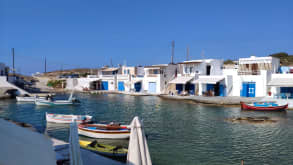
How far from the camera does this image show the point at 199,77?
38.9 m

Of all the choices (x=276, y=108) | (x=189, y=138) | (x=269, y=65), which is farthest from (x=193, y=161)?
(x=269, y=65)

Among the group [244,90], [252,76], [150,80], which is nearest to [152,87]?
[150,80]

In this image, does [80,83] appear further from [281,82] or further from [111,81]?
[281,82]

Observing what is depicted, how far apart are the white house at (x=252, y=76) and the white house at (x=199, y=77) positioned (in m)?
2.47

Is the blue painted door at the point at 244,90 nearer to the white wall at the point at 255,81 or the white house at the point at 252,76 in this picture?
the white house at the point at 252,76

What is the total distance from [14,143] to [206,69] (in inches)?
1585

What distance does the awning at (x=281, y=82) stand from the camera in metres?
28.4

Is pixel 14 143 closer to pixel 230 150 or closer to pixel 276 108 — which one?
pixel 230 150

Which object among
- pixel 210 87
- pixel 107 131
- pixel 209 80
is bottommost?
pixel 107 131

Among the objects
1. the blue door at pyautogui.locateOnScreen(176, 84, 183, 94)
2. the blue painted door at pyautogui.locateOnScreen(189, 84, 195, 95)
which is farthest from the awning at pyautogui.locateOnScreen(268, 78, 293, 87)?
the blue door at pyautogui.locateOnScreen(176, 84, 183, 94)

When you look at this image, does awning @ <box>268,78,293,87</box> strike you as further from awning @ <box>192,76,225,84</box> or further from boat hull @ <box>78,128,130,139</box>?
boat hull @ <box>78,128,130,139</box>

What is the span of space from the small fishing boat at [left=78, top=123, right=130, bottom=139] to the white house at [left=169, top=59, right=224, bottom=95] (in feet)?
80.9

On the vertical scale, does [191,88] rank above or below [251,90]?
above

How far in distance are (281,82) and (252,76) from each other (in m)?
3.96
